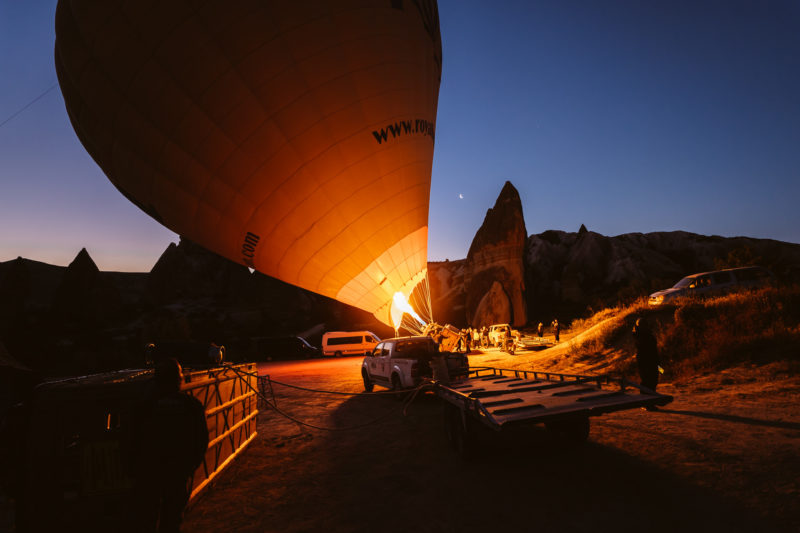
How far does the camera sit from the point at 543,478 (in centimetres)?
457

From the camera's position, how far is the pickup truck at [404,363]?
9.53 m

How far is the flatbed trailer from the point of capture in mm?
4289

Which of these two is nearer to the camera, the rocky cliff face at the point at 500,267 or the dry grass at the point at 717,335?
the dry grass at the point at 717,335

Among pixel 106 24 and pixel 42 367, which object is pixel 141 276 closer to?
pixel 42 367

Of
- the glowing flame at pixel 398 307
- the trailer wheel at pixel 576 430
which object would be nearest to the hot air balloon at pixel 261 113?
the glowing flame at pixel 398 307

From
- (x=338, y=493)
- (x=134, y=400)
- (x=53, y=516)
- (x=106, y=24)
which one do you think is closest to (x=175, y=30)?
(x=106, y=24)

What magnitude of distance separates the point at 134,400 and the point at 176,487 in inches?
38.1

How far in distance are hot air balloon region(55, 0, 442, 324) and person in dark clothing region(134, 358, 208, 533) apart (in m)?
7.45

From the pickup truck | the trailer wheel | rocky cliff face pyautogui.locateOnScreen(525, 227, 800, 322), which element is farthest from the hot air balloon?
rocky cliff face pyautogui.locateOnScreen(525, 227, 800, 322)

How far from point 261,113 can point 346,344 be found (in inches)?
1091

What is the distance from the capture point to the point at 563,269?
45125 millimetres

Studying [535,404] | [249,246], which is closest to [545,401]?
[535,404]

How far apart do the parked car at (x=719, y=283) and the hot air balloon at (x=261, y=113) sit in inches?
441

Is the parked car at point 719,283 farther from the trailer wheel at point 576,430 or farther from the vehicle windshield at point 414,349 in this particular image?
the trailer wheel at point 576,430
